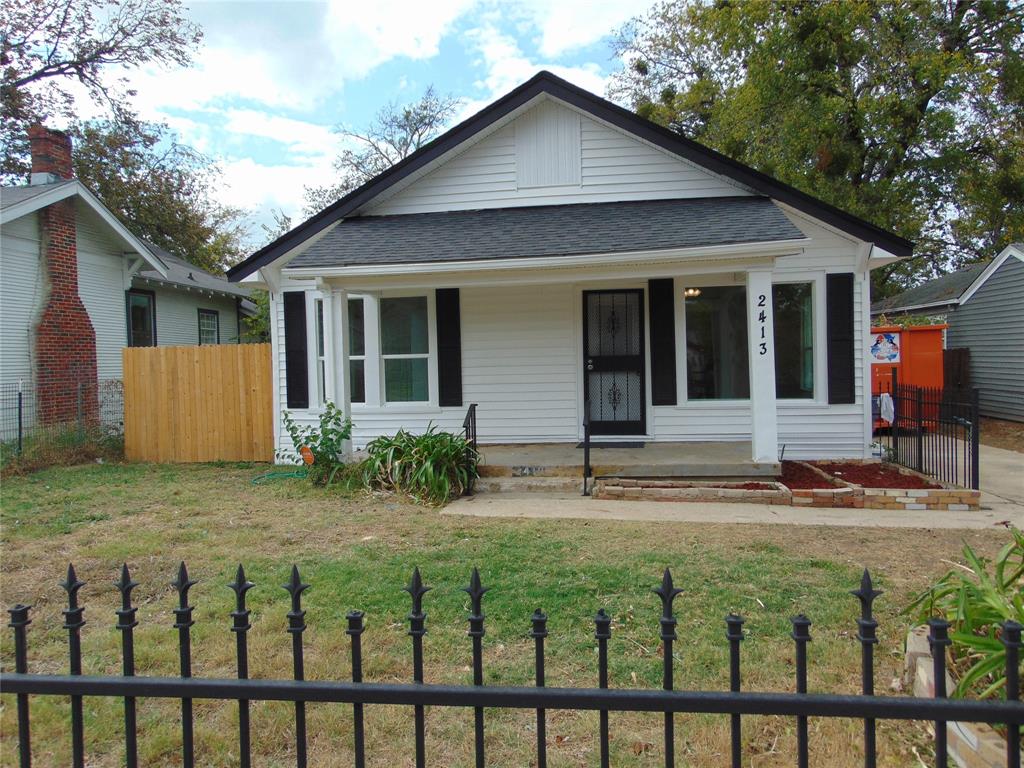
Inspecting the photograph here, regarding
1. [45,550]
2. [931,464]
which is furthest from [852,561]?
[45,550]

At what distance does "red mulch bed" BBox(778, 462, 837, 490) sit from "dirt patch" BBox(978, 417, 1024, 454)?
5777mm

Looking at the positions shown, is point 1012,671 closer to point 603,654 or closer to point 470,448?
point 603,654

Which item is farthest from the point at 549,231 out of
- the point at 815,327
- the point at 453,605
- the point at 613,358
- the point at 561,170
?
the point at 453,605

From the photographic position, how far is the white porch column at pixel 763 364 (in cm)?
734

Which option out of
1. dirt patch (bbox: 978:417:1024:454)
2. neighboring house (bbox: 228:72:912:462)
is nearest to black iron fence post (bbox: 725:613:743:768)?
neighboring house (bbox: 228:72:912:462)

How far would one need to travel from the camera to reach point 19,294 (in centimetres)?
1138

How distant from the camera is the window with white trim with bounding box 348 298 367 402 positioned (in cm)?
961

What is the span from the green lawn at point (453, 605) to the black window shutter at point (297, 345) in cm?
295

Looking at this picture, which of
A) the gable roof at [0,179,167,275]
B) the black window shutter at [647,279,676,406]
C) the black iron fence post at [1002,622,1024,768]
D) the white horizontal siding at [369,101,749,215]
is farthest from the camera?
the gable roof at [0,179,167,275]

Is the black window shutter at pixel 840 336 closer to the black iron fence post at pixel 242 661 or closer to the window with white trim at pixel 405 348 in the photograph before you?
the window with white trim at pixel 405 348

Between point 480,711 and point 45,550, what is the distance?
5183 millimetres

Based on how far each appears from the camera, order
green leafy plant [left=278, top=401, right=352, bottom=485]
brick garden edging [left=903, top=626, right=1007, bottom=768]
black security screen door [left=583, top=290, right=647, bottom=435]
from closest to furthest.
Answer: brick garden edging [left=903, top=626, right=1007, bottom=768] < green leafy plant [left=278, top=401, right=352, bottom=485] < black security screen door [left=583, top=290, right=647, bottom=435]

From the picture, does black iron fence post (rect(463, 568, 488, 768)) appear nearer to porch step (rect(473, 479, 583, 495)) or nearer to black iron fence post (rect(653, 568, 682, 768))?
black iron fence post (rect(653, 568, 682, 768))

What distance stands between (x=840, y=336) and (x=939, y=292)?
41.4 ft
